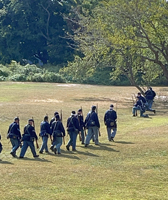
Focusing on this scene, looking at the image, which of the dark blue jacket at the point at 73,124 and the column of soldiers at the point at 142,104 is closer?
the dark blue jacket at the point at 73,124

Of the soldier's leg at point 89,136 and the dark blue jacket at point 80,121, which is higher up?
the dark blue jacket at point 80,121

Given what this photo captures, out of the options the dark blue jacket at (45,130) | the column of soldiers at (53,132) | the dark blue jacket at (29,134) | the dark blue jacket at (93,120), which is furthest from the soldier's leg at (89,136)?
the dark blue jacket at (29,134)

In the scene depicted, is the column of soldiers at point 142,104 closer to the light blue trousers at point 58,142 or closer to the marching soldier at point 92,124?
the marching soldier at point 92,124

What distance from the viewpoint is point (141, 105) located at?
32.3 metres

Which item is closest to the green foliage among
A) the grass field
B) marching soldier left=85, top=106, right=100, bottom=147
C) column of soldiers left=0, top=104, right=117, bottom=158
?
the grass field

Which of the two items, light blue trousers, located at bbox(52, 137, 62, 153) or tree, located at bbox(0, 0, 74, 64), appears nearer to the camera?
light blue trousers, located at bbox(52, 137, 62, 153)

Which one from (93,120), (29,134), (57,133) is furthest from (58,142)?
(93,120)

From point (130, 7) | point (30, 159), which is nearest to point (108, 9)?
point (130, 7)

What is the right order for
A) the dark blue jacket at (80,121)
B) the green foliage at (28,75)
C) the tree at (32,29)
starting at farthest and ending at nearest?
the tree at (32,29)
the green foliage at (28,75)
the dark blue jacket at (80,121)

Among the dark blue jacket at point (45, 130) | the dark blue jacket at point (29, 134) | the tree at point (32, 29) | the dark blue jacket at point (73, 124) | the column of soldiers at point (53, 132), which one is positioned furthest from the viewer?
the tree at point (32, 29)

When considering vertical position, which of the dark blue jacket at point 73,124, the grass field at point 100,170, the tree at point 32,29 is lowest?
the grass field at point 100,170

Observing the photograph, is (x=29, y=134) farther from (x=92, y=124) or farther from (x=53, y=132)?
(x=92, y=124)

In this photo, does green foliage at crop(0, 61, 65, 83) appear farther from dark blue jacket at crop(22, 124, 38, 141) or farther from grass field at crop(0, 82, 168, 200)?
dark blue jacket at crop(22, 124, 38, 141)

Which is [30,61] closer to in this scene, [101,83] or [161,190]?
[101,83]
